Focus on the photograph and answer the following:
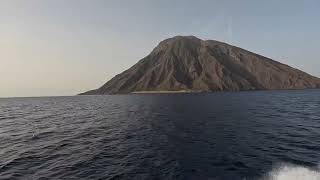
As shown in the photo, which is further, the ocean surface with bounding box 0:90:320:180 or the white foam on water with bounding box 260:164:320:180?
the ocean surface with bounding box 0:90:320:180

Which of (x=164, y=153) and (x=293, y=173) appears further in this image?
(x=164, y=153)

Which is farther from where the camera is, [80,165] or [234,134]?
[234,134]

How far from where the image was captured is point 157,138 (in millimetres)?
40000

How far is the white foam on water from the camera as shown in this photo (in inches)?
868

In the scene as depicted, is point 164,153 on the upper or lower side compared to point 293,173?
upper

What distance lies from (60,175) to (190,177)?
10172mm

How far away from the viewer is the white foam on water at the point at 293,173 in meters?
22.0

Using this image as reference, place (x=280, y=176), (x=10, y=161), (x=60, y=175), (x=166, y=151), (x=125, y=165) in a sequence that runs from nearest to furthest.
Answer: (x=280, y=176)
(x=60, y=175)
(x=125, y=165)
(x=10, y=161)
(x=166, y=151)

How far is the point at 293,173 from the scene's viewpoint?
23031 mm

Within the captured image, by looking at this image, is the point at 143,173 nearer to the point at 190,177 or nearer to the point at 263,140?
the point at 190,177

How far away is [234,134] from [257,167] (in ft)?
55.1

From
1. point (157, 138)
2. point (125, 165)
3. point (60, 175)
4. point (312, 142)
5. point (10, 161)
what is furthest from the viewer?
point (157, 138)

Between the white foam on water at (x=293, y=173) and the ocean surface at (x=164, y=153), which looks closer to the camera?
the white foam on water at (x=293, y=173)

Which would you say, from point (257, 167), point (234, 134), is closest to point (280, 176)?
point (257, 167)
